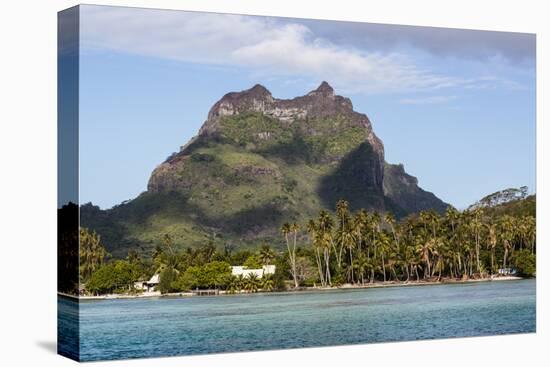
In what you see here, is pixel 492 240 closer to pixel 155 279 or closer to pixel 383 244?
pixel 383 244

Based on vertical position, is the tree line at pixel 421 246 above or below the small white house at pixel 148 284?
above

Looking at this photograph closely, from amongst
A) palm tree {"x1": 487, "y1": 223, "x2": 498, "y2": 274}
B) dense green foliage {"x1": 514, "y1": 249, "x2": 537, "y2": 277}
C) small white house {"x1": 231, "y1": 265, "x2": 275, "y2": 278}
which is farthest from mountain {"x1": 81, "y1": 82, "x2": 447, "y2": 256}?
small white house {"x1": 231, "y1": 265, "x2": 275, "y2": 278}

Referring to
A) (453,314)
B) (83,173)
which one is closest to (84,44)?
(83,173)

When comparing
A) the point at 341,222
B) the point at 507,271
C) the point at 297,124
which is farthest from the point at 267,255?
the point at 297,124

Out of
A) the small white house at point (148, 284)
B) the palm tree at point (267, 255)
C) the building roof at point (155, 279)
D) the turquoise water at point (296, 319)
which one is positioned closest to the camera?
the turquoise water at point (296, 319)

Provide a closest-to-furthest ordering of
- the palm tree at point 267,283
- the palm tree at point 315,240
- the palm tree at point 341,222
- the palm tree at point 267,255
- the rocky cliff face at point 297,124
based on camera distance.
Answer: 1. the palm tree at point 267,283
2. the palm tree at point 267,255
3. the rocky cliff face at point 297,124
4. the palm tree at point 315,240
5. the palm tree at point 341,222

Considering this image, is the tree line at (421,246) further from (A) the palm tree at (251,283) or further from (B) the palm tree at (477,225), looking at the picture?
(A) the palm tree at (251,283)

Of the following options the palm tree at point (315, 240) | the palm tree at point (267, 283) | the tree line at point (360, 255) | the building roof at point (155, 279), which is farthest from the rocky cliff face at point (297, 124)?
the palm tree at point (267, 283)

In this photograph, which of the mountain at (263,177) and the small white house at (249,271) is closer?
the small white house at (249,271)
